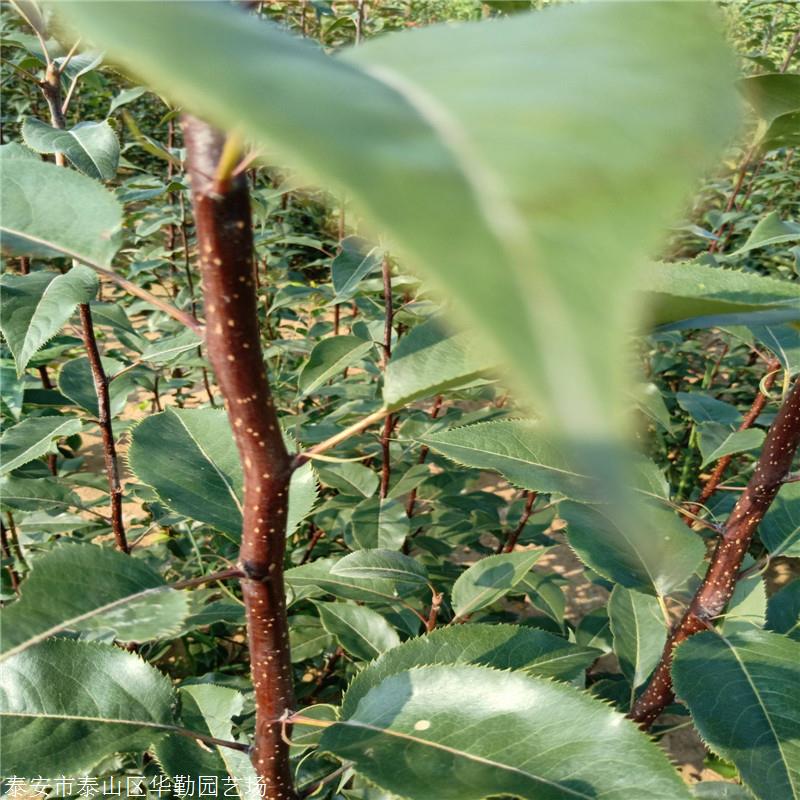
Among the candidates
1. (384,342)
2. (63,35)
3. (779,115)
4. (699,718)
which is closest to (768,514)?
(699,718)

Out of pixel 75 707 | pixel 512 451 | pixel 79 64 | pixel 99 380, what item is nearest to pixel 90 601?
pixel 75 707

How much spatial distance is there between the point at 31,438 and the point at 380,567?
2.19 feet

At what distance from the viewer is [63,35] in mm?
1510

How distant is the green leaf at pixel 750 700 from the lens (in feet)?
2.65

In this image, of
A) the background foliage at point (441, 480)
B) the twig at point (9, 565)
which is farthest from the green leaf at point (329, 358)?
the twig at point (9, 565)

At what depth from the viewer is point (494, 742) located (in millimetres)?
668

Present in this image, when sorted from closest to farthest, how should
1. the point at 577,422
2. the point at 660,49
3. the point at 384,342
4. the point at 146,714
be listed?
the point at 577,422
the point at 660,49
the point at 146,714
the point at 384,342

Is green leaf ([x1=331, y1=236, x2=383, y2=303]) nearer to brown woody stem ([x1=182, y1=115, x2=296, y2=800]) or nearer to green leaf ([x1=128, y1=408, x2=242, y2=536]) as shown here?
A: green leaf ([x1=128, y1=408, x2=242, y2=536])

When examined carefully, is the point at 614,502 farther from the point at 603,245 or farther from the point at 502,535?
the point at 502,535

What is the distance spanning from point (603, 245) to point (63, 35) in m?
1.66

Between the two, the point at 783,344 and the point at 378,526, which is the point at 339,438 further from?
the point at 378,526

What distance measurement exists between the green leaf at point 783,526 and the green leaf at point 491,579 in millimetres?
334

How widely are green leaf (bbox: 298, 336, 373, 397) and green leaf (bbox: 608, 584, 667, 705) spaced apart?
0.63m

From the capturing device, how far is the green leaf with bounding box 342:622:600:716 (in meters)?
0.84
